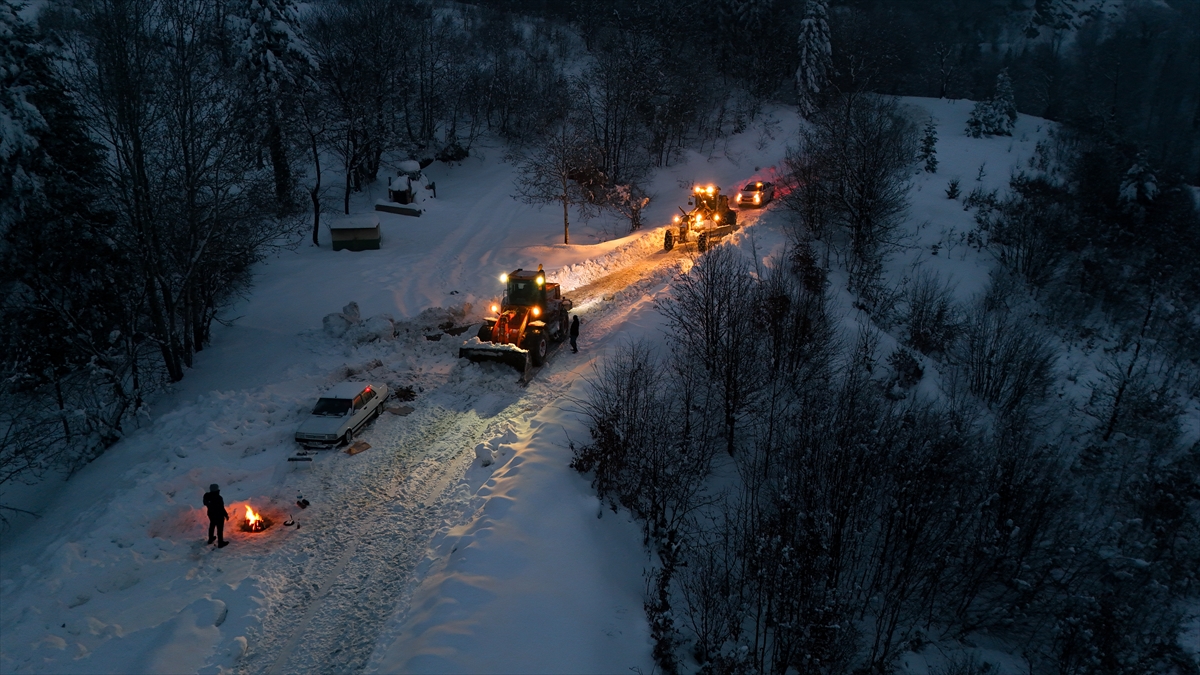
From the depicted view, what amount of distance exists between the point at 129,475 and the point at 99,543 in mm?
2544

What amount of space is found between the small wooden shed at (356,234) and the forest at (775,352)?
2.21 meters

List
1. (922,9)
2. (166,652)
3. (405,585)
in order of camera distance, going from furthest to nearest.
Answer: (922,9), (405,585), (166,652)

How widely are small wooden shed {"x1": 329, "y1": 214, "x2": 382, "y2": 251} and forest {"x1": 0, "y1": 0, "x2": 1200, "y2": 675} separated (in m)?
2.21

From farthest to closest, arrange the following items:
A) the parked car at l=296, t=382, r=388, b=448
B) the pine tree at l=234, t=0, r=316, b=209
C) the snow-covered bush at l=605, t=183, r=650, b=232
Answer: the snow-covered bush at l=605, t=183, r=650, b=232 → the pine tree at l=234, t=0, r=316, b=209 → the parked car at l=296, t=382, r=388, b=448

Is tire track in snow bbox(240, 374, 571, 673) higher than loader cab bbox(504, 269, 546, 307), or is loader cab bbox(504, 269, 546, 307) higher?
loader cab bbox(504, 269, 546, 307)

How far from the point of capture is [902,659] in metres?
12.1

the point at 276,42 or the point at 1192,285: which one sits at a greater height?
the point at 276,42

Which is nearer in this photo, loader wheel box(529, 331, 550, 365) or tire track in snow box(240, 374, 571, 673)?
tire track in snow box(240, 374, 571, 673)

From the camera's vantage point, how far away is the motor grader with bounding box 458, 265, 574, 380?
18.2 metres

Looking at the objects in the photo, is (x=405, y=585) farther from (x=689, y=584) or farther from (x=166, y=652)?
(x=689, y=584)

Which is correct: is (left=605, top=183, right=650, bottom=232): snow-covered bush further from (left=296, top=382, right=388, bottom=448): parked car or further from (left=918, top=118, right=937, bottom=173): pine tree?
(left=296, top=382, right=388, bottom=448): parked car

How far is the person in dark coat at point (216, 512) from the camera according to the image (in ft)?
37.2

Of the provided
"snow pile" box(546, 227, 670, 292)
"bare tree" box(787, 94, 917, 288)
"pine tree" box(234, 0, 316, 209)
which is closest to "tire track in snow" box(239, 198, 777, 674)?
"snow pile" box(546, 227, 670, 292)

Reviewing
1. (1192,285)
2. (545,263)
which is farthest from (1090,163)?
(545,263)
